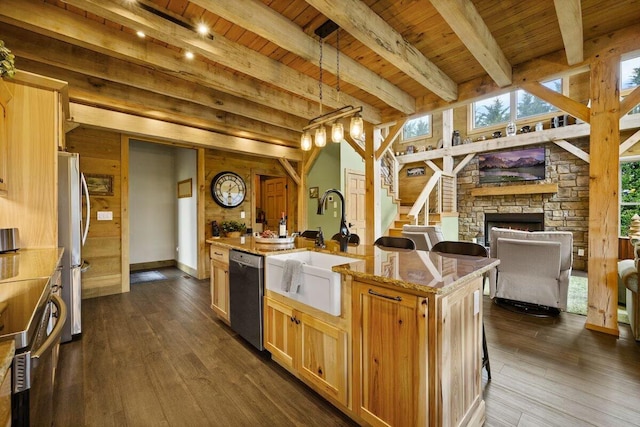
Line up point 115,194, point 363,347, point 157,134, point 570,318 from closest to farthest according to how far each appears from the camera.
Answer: point 363,347 → point 570,318 → point 157,134 → point 115,194

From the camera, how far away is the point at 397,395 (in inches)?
55.6

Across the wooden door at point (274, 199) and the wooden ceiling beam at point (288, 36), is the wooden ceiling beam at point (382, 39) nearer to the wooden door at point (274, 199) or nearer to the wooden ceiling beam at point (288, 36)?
the wooden ceiling beam at point (288, 36)

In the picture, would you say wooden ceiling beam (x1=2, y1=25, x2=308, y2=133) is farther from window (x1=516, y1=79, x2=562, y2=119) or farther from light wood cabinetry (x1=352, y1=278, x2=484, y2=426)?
window (x1=516, y1=79, x2=562, y2=119)

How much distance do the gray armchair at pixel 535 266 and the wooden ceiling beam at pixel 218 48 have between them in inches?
111

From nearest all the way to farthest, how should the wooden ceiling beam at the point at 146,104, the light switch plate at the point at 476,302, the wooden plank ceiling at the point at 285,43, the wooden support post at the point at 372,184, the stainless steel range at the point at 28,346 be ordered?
Answer: the stainless steel range at the point at 28,346 < the light switch plate at the point at 476,302 < the wooden plank ceiling at the point at 285,43 < the wooden ceiling beam at the point at 146,104 < the wooden support post at the point at 372,184

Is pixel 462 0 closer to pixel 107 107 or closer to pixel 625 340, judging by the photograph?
pixel 625 340

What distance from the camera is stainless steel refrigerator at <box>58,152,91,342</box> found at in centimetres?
268

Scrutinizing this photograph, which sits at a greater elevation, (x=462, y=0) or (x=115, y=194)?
(x=462, y=0)

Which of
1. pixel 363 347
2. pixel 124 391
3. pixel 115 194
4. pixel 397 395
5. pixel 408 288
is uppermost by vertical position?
pixel 115 194

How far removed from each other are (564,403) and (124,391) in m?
2.96

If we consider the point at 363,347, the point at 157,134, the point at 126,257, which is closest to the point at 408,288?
the point at 363,347

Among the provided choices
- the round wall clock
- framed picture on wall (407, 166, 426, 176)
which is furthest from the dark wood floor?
framed picture on wall (407, 166, 426, 176)

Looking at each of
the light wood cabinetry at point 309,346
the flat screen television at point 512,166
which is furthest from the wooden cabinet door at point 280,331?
the flat screen television at point 512,166

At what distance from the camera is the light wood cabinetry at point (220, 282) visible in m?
2.97
